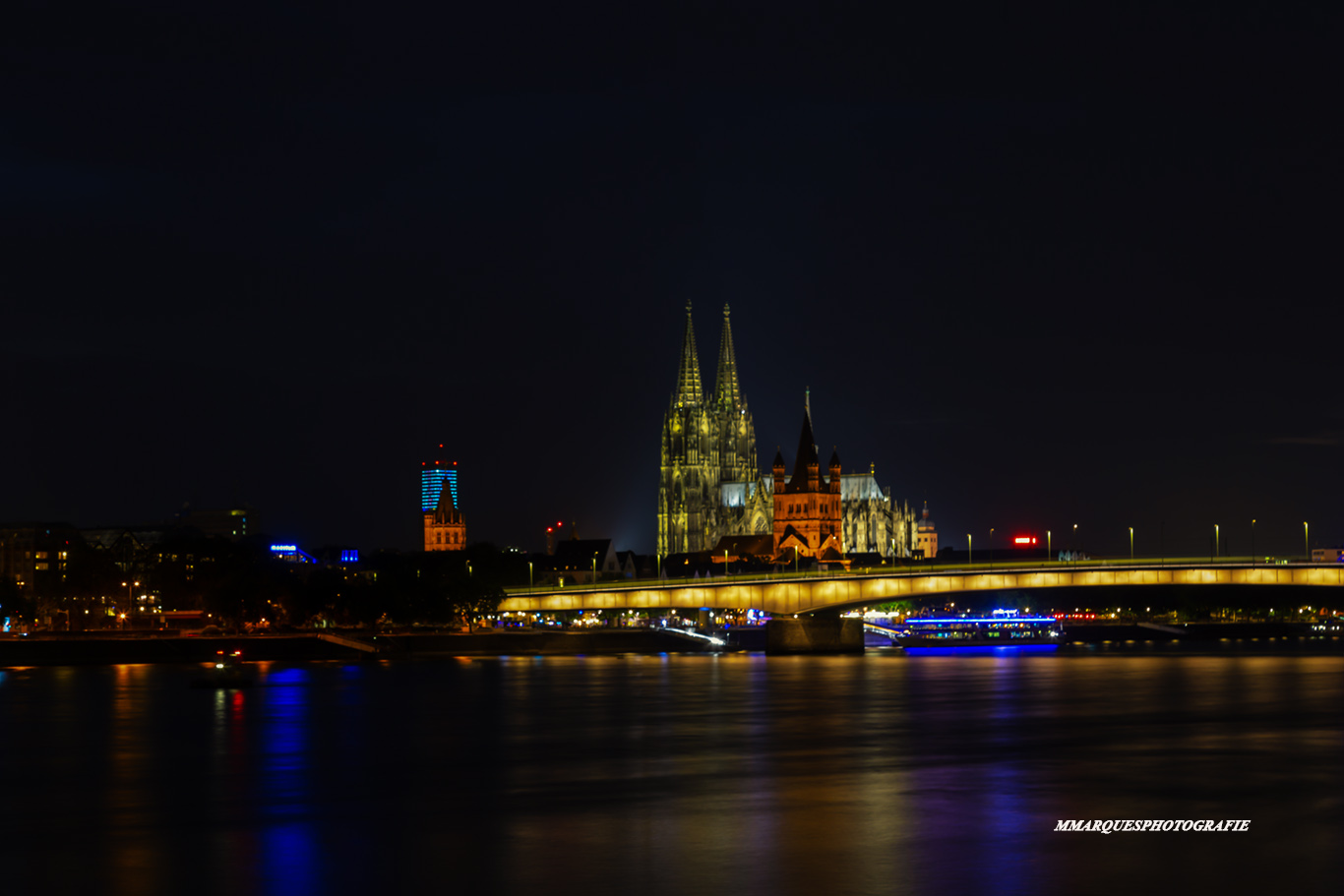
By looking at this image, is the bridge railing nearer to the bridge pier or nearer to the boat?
the bridge pier

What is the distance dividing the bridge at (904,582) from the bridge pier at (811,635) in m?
2.19

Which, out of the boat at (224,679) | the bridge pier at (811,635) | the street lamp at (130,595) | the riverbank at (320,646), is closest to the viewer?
the boat at (224,679)

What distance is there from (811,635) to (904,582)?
44.4ft

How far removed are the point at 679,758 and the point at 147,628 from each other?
117 metres

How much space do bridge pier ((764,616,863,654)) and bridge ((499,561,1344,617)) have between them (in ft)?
7.17

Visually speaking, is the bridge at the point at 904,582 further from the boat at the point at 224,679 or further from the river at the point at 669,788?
the boat at the point at 224,679

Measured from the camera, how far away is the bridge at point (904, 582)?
122 meters

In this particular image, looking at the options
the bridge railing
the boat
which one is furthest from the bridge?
the boat

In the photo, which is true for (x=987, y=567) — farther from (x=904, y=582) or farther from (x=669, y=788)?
(x=669, y=788)

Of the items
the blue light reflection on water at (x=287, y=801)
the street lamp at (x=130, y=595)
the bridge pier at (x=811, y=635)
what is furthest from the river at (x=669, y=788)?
the street lamp at (x=130, y=595)

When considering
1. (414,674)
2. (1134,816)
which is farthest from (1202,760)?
(414,674)

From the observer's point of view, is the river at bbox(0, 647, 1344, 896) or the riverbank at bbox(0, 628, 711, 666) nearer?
the river at bbox(0, 647, 1344, 896)

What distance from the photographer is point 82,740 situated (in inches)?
2436

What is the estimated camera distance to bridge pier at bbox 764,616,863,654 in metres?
142
